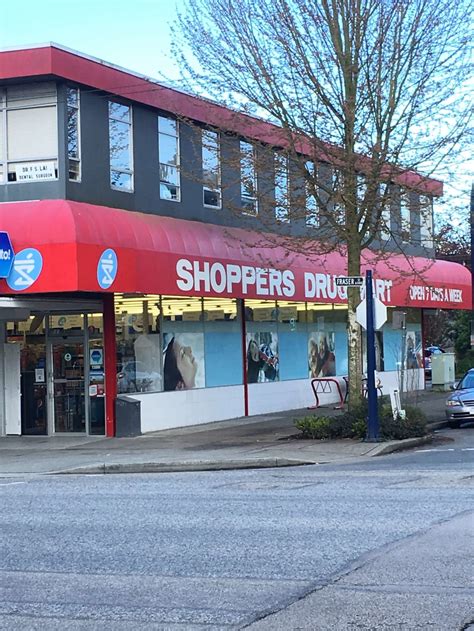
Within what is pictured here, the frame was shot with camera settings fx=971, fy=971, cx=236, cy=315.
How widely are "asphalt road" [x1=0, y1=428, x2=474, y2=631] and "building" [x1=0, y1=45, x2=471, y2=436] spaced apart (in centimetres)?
715

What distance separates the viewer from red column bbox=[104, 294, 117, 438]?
859 inches

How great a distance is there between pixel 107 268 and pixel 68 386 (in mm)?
4201

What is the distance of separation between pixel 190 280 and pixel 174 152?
145 inches

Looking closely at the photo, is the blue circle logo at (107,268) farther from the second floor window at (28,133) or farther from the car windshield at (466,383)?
the car windshield at (466,383)

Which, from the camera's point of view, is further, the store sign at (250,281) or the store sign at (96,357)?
the store sign at (250,281)

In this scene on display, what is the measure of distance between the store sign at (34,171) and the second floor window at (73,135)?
0.42m

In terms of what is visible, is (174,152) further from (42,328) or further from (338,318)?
(338,318)

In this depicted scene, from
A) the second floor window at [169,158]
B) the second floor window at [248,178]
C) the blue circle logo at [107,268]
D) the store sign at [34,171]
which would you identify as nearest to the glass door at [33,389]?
the blue circle logo at [107,268]

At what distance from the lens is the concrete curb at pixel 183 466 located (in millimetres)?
16641

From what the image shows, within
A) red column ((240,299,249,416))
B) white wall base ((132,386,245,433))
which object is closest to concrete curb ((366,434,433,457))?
white wall base ((132,386,245,433))

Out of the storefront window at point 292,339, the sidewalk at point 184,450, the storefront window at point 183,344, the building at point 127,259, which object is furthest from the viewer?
the storefront window at point 292,339

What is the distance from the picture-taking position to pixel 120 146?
22.2 m

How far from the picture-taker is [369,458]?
1753 centimetres

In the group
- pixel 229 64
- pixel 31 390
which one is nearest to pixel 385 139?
pixel 229 64
